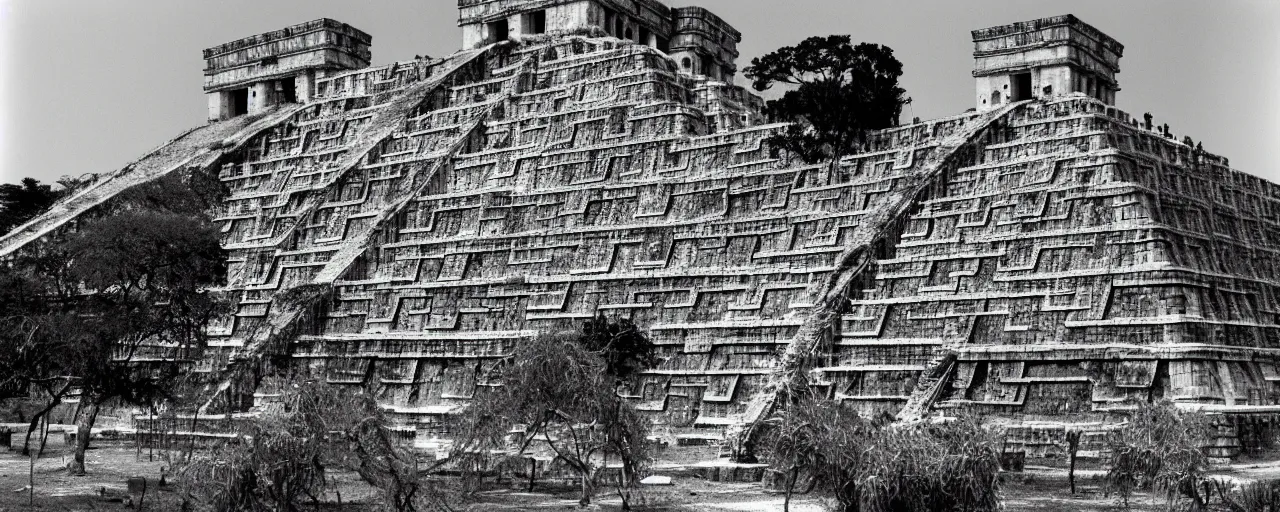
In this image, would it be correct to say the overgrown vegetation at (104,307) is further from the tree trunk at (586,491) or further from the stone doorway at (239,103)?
the stone doorway at (239,103)

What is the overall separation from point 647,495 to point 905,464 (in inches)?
214

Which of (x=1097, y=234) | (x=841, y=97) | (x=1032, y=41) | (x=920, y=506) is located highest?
(x=1032, y=41)

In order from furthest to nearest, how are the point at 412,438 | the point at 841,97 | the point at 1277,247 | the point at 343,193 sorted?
1. the point at 343,193
2. the point at 841,97
3. the point at 1277,247
4. the point at 412,438

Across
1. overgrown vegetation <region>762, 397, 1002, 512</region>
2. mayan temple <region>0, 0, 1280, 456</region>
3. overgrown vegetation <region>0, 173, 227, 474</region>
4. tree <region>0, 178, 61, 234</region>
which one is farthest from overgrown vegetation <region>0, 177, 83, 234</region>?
overgrown vegetation <region>762, 397, 1002, 512</region>

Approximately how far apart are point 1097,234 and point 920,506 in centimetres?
1242

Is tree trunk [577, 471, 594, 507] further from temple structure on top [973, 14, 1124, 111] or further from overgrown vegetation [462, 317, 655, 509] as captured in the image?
temple structure on top [973, 14, 1124, 111]

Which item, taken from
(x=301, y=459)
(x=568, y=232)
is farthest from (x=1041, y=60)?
(x=301, y=459)

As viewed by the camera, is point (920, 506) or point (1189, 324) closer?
point (920, 506)

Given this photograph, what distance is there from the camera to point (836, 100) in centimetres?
3525

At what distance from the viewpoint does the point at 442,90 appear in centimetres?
4503

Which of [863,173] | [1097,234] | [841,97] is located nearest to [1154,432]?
[1097,234]

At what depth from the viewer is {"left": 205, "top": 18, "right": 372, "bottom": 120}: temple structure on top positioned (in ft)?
170

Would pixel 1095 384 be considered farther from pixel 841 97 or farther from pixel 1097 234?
pixel 841 97

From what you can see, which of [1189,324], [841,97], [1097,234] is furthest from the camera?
[841,97]
